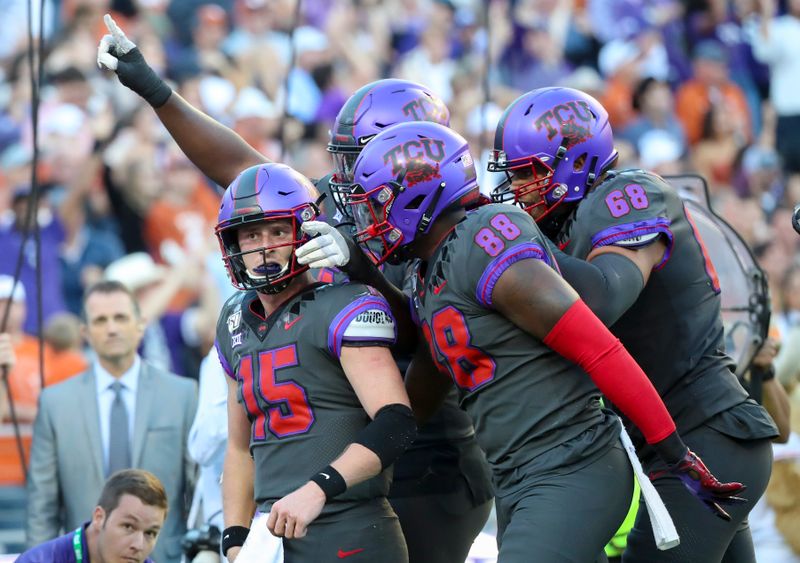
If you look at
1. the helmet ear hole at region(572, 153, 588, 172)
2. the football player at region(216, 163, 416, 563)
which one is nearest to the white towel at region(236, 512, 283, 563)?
the football player at region(216, 163, 416, 563)

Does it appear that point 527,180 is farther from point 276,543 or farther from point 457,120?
point 457,120

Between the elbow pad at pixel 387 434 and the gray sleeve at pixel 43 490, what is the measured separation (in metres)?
2.85

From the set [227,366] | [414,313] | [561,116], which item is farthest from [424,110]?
[227,366]

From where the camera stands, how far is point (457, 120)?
10688 millimetres

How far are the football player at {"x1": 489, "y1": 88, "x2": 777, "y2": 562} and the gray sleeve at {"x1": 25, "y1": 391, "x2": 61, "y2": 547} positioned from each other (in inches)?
111

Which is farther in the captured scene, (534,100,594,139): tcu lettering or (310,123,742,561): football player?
(534,100,594,139): tcu lettering

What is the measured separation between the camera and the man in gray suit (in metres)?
5.86

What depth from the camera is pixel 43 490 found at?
5855mm

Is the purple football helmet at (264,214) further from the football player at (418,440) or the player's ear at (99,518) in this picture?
the player's ear at (99,518)

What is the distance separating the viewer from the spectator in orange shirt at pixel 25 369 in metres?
7.50

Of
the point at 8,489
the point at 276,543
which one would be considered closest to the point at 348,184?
the point at 276,543

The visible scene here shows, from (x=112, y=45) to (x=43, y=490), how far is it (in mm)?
2311

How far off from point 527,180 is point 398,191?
0.56 m

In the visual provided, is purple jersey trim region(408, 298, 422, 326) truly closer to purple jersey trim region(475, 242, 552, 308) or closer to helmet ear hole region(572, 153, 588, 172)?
purple jersey trim region(475, 242, 552, 308)
